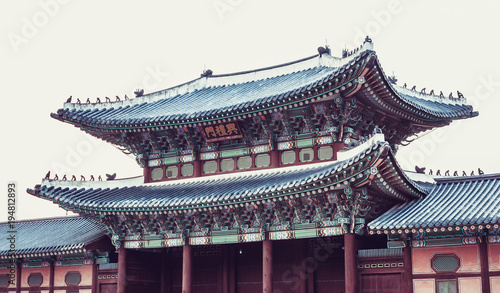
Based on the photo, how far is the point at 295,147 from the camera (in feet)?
80.8

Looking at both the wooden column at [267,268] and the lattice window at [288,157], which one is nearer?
the wooden column at [267,268]

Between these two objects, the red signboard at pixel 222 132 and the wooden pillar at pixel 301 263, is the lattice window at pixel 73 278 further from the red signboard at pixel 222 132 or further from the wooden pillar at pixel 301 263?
the wooden pillar at pixel 301 263

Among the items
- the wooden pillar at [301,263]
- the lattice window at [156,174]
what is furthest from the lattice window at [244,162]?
the lattice window at [156,174]

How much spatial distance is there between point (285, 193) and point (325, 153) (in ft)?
10.3

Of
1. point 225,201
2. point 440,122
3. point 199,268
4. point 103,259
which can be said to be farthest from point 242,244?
point 440,122

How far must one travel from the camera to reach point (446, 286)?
67.7 feet

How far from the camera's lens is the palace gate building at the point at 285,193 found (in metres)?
20.7

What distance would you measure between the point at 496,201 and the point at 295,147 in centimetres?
738

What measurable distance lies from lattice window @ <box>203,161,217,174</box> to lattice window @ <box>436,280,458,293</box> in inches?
394

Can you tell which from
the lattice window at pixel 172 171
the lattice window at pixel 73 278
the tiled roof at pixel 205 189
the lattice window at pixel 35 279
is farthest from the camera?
the lattice window at pixel 35 279

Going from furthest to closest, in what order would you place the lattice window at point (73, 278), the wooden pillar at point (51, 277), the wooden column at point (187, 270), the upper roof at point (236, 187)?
the wooden pillar at point (51, 277) < the lattice window at point (73, 278) < the wooden column at point (187, 270) < the upper roof at point (236, 187)

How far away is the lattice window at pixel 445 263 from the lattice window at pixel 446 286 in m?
0.37

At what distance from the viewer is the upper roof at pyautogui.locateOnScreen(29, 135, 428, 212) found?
Result: 66.2 ft

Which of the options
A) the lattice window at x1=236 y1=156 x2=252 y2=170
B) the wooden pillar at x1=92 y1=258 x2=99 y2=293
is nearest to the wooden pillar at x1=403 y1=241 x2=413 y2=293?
the lattice window at x1=236 y1=156 x2=252 y2=170
